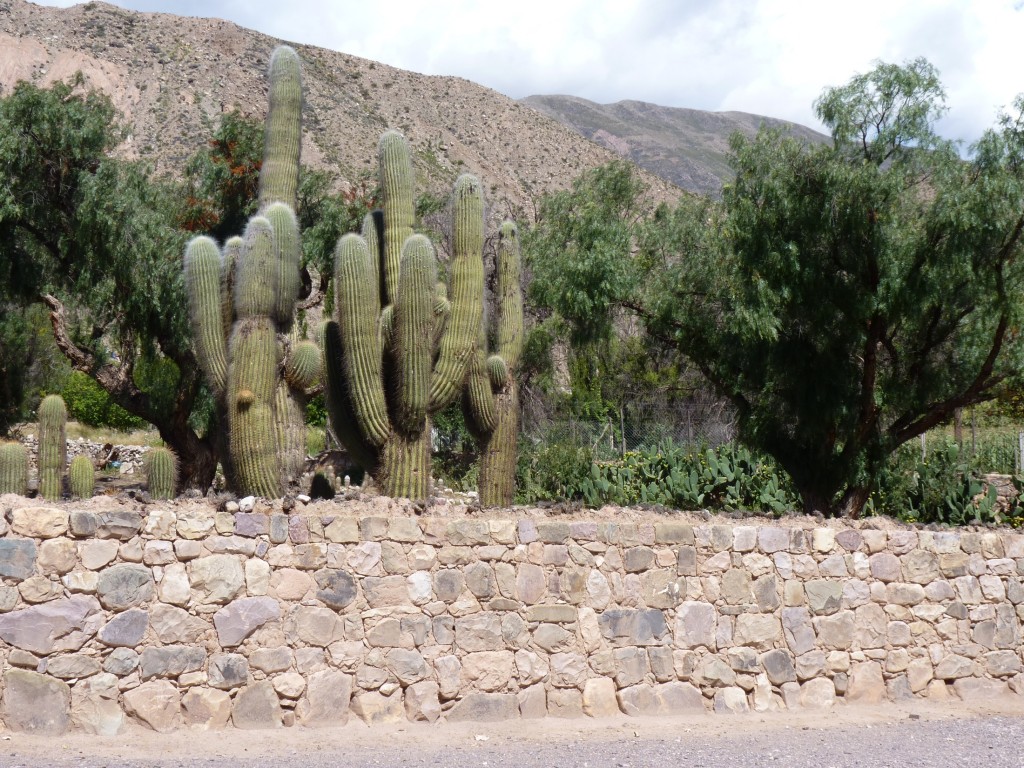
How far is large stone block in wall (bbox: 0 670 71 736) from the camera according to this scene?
244 inches

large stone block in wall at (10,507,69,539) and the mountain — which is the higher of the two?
the mountain

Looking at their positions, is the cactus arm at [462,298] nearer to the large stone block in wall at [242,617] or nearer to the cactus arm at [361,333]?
the cactus arm at [361,333]

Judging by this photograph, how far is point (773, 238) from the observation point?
13664 millimetres

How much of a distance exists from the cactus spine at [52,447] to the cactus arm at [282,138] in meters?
3.61

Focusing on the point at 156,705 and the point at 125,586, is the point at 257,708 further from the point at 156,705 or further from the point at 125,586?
the point at 125,586

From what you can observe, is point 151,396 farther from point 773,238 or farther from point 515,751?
point 515,751

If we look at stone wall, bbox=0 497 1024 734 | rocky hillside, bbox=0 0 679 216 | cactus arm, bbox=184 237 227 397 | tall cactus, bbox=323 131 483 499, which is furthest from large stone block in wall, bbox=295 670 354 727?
rocky hillside, bbox=0 0 679 216

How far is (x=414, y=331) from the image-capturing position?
9.70 metres

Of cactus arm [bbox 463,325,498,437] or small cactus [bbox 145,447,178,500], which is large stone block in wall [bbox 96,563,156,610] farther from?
cactus arm [bbox 463,325,498,437]

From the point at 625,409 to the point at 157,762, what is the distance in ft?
71.0

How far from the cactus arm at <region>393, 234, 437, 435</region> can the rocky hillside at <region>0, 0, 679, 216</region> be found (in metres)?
45.4

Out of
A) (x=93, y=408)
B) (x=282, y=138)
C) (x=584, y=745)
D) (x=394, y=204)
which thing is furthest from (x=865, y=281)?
(x=93, y=408)

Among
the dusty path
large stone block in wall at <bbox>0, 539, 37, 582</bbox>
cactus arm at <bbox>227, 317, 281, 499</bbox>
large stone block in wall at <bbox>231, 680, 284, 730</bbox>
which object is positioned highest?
cactus arm at <bbox>227, 317, 281, 499</bbox>

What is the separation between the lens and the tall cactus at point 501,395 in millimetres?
11586
